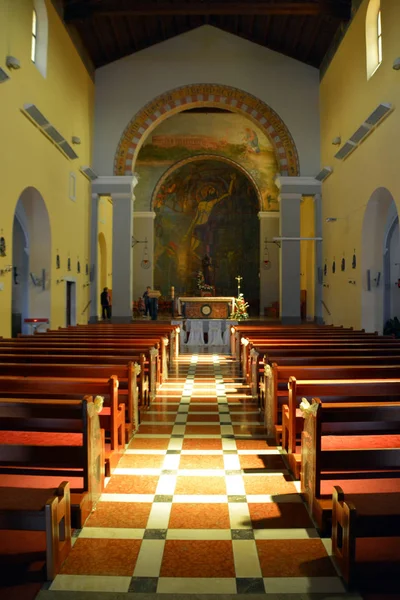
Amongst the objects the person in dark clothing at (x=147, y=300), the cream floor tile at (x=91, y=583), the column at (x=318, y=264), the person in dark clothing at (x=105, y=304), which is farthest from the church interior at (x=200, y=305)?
the person in dark clothing at (x=147, y=300)

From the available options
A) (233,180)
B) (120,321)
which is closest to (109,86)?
(120,321)

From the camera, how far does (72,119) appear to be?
47.7 feet

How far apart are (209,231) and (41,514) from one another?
2284cm

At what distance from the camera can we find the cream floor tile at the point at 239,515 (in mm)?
3410

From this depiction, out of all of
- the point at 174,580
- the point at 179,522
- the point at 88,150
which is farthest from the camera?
the point at 88,150

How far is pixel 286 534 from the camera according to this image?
327cm

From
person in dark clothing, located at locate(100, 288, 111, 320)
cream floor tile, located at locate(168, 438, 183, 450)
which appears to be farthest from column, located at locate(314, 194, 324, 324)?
cream floor tile, located at locate(168, 438, 183, 450)

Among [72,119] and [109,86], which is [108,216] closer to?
[109,86]

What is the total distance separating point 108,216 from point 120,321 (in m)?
6.10

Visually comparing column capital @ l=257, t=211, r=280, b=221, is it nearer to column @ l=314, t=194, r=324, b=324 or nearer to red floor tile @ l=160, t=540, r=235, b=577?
column @ l=314, t=194, r=324, b=324

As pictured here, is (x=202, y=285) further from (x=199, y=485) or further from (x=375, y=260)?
(x=199, y=485)

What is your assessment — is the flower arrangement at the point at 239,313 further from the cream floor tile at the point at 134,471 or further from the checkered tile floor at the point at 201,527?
the cream floor tile at the point at 134,471

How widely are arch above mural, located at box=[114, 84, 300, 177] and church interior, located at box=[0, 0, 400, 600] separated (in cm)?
6

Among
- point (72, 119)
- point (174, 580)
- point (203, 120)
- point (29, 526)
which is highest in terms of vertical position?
point (203, 120)
